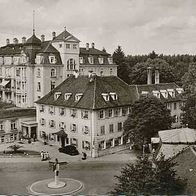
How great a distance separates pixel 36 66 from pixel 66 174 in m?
27.5

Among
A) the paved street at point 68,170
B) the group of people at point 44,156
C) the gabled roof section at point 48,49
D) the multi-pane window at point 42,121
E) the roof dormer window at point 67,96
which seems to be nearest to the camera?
the paved street at point 68,170

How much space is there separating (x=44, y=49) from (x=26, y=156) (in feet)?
71.4

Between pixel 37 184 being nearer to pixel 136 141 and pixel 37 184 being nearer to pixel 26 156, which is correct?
pixel 26 156

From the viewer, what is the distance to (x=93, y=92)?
42312 millimetres

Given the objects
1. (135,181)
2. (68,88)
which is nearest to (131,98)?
(68,88)

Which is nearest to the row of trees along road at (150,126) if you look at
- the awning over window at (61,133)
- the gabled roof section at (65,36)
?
the awning over window at (61,133)

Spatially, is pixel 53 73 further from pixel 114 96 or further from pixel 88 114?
pixel 88 114

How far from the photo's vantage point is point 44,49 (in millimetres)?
57500

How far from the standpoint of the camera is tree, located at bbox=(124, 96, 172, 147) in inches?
1574

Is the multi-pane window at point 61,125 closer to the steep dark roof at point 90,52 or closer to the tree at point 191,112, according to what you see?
the tree at point 191,112

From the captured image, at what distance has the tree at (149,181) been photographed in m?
17.7

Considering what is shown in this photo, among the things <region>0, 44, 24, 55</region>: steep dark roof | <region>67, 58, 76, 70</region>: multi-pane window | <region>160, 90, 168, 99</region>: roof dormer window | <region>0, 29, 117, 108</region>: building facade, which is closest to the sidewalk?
<region>160, 90, 168, 99</region>: roof dormer window

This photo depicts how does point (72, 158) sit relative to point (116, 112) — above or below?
below

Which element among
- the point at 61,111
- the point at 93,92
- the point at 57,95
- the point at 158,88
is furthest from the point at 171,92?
the point at 61,111
